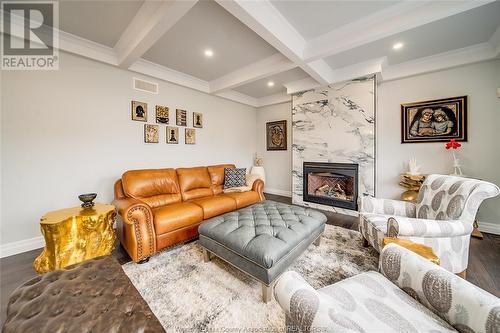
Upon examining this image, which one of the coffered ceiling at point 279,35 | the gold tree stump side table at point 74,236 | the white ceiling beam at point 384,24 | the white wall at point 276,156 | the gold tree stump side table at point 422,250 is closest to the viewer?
the gold tree stump side table at point 422,250

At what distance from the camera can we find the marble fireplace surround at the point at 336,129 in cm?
321

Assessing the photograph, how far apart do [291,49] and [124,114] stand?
2.70m

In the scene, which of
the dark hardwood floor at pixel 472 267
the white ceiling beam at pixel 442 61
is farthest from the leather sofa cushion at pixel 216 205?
the white ceiling beam at pixel 442 61

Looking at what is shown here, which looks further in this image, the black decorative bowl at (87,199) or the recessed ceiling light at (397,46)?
the recessed ceiling light at (397,46)

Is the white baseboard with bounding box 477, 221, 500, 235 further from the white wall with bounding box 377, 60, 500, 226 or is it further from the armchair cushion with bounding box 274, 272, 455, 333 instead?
the armchair cushion with bounding box 274, 272, 455, 333

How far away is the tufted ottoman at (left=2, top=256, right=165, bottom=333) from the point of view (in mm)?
766

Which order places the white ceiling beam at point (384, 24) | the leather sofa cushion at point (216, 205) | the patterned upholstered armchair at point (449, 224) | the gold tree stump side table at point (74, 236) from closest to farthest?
1. the patterned upholstered armchair at point (449, 224)
2. the gold tree stump side table at point (74, 236)
3. the white ceiling beam at point (384, 24)
4. the leather sofa cushion at point (216, 205)

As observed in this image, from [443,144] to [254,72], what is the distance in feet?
10.8

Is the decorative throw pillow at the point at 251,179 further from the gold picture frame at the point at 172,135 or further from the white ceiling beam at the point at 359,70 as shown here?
the white ceiling beam at the point at 359,70

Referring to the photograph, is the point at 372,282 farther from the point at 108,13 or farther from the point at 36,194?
the point at 36,194

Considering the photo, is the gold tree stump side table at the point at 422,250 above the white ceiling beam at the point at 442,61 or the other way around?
the other way around

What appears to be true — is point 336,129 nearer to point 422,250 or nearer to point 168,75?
point 422,250

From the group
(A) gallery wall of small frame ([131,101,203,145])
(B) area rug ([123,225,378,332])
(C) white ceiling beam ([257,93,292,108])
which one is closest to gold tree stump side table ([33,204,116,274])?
(B) area rug ([123,225,378,332])

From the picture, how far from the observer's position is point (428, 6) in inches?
71.8
